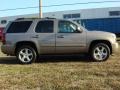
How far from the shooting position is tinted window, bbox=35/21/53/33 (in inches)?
599

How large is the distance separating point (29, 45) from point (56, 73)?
11.4ft

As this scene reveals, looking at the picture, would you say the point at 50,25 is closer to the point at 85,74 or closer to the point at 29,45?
the point at 29,45

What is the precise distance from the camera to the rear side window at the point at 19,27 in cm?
1531

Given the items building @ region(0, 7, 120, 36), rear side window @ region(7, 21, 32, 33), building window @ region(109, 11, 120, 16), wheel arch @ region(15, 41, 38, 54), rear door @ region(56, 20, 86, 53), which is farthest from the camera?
building window @ region(109, 11, 120, 16)

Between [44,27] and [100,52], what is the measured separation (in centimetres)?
232

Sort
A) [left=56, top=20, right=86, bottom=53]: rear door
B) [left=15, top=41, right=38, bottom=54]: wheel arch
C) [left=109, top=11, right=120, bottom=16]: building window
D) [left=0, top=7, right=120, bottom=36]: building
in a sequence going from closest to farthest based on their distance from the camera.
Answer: [left=56, top=20, right=86, bottom=53]: rear door, [left=15, top=41, right=38, bottom=54]: wheel arch, [left=0, top=7, right=120, bottom=36]: building, [left=109, top=11, right=120, bottom=16]: building window

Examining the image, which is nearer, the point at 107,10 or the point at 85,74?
the point at 85,74

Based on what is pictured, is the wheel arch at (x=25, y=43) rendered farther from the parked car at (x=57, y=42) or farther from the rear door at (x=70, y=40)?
the rear door at (x=70, y=40)

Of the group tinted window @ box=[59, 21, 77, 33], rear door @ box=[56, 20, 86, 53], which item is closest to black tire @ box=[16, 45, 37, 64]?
rear door @ box=[56, 20, 86, 53]

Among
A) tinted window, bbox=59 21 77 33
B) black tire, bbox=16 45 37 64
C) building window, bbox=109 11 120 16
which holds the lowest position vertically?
black tire, bbox=16 45 37 64

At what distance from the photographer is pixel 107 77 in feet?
36.4

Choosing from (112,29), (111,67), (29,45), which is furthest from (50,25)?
(112,29)

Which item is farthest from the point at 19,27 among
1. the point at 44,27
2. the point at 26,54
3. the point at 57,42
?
the point at 57,42

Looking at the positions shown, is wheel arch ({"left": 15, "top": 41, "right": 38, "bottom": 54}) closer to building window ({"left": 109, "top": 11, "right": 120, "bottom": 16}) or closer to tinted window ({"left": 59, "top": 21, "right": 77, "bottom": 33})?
tinted window ({"left": 59, "top": 21, "right": 77, "bottom": 33})
